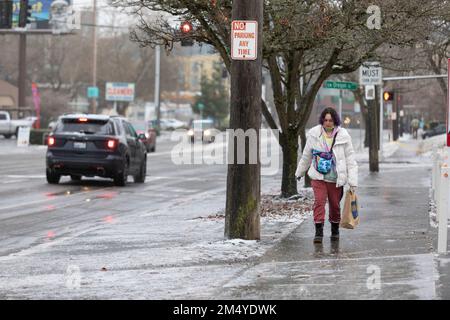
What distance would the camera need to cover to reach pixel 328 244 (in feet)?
37.6

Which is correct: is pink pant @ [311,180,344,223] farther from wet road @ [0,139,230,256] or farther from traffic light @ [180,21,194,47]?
traffic light @ [180,21,194,47]

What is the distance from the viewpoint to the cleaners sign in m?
11.1

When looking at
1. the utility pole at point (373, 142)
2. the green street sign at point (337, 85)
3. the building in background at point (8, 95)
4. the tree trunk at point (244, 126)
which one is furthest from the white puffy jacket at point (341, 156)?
the building in background at point (8, 95)

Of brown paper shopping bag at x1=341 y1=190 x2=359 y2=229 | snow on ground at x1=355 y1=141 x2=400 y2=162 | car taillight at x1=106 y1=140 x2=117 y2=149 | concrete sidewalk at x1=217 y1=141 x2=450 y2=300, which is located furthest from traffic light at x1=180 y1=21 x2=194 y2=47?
snow on ground at x1=355 y1=141 x2=400 y2=162

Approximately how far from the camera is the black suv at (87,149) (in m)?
22.1

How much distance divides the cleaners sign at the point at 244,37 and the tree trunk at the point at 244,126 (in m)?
0.11

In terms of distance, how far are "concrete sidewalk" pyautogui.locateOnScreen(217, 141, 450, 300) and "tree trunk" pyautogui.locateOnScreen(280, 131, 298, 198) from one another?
257cm

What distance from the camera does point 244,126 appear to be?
1129cm

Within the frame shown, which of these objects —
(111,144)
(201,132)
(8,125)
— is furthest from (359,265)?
(8,125)

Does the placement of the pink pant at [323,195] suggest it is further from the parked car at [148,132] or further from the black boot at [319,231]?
the parked car at [148,132]
